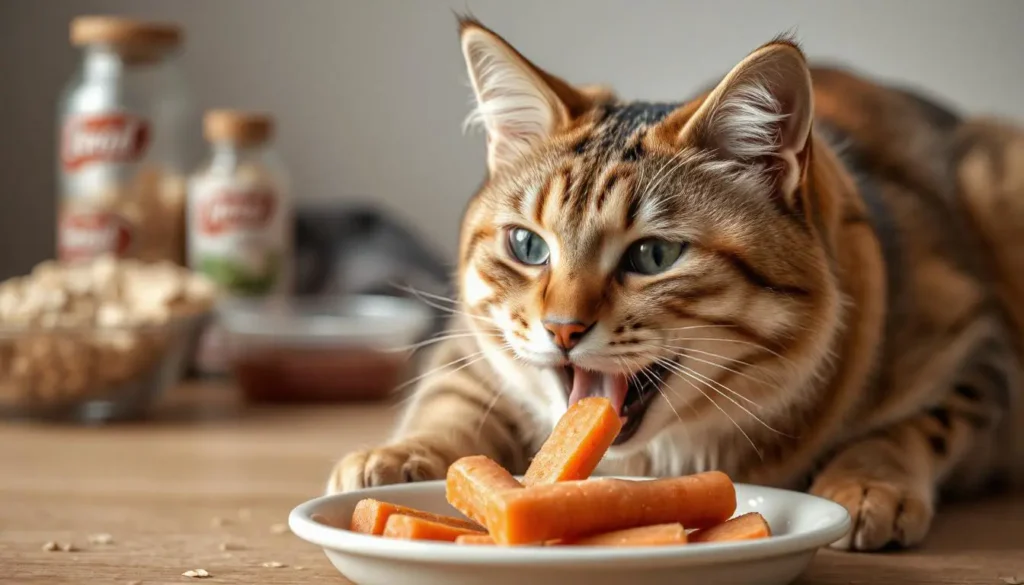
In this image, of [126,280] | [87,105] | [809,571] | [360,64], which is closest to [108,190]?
[87,105]

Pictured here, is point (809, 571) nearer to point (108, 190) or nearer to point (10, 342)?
point (10, 342)

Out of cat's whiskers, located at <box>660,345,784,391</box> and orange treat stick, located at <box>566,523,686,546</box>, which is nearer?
orange treat stick, located at <box>566,523,686,546</box>

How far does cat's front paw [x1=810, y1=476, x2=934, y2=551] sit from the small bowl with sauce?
4.01 feet

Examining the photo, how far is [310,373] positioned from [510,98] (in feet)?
3.82

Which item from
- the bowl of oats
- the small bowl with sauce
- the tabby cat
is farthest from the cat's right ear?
the small bowl with sauce

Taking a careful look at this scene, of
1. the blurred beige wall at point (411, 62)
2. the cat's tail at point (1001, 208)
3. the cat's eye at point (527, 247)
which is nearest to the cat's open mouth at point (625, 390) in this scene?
the cat's eye at point (527, 247)

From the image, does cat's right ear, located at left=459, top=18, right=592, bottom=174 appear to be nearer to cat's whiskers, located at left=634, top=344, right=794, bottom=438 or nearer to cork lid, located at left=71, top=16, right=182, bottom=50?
cat's whiskers, located at left=634, top=344, right=794, bottom=438

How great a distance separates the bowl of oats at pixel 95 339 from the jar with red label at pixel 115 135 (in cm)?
27

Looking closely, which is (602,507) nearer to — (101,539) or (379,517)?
(379,517)

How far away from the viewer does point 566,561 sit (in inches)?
34.1

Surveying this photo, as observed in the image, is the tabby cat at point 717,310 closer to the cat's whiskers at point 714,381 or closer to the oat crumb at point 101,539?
the cat's whiskers at point 714,381

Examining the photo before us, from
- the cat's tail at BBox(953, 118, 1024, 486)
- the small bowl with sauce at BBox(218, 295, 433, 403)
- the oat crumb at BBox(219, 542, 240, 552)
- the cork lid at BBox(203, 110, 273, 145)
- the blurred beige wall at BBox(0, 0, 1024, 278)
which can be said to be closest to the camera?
the oat crumb at BBox(219, 542, 240, 552)

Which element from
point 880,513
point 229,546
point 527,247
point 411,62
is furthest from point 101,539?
point 411,62

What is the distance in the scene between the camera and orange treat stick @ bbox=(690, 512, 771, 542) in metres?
0.95
